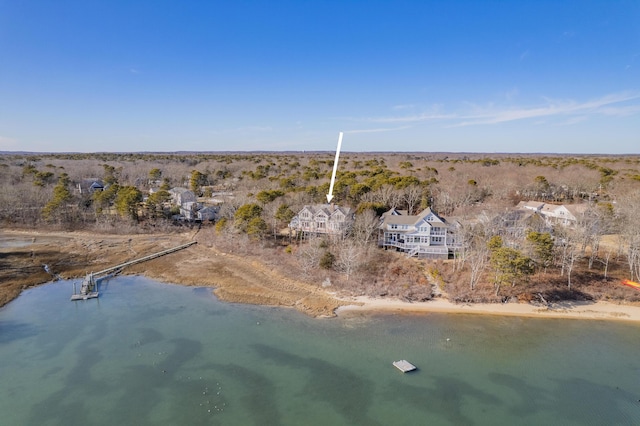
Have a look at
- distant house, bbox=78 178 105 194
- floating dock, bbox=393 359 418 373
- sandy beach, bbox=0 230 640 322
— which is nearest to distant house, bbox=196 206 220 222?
sandy beach, bbox=0 230 640 322

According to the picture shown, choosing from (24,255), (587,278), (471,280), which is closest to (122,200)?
(24,255)

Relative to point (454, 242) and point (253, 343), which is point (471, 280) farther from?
point (253, 343)

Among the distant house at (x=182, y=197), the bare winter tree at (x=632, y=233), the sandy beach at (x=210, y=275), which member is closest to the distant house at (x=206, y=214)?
the distant house at (x=182, y=197)

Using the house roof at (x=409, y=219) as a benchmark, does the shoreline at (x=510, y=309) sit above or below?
below

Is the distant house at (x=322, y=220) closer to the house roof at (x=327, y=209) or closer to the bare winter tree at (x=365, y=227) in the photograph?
the house roof at (x=327, y=209)

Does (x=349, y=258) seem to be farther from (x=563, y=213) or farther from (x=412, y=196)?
(x=563, y=213)

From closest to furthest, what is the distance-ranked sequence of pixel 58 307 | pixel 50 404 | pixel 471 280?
pixel 50 404
pixel 58 307
pixel 471 280
